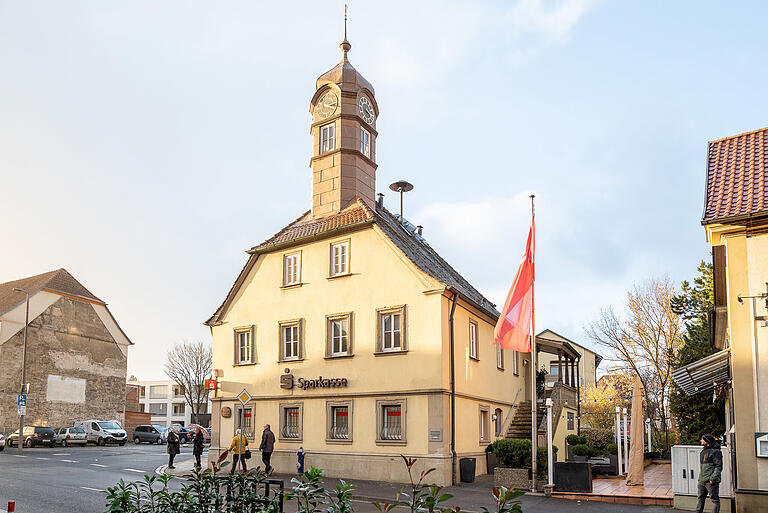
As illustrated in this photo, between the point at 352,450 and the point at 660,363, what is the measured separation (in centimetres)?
2236

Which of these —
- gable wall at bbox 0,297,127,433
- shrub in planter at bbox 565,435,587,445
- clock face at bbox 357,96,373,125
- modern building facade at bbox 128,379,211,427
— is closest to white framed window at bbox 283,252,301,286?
clock face at bbox 357,96,373,125

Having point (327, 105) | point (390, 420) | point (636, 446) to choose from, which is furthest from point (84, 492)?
point (327, 105)

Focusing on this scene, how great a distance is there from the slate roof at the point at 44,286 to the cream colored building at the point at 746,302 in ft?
157

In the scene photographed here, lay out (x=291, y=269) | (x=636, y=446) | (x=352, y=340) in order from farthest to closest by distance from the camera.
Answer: (x=291, y=269) → (x=352, y=340) → (x=636, y=446)

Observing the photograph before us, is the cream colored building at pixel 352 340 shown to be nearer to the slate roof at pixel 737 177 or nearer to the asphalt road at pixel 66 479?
the asphalt road at pixel 66 479

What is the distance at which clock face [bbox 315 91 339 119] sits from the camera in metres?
28.2

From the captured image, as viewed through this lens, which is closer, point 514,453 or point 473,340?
point 514,453

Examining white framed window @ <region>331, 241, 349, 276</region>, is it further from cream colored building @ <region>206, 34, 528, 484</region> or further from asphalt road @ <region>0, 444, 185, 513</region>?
asphalt road @ <region>0, 444, 185, 513</region>

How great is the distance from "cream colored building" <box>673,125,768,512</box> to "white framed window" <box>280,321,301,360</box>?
15.1 meters

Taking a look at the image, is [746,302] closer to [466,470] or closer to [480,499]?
[480,499]

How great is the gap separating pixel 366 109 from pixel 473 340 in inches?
417

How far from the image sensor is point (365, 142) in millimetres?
28844

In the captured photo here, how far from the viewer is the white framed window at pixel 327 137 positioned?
1108 inches

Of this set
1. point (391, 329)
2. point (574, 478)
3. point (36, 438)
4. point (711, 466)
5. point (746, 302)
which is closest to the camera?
point (711, 466)
